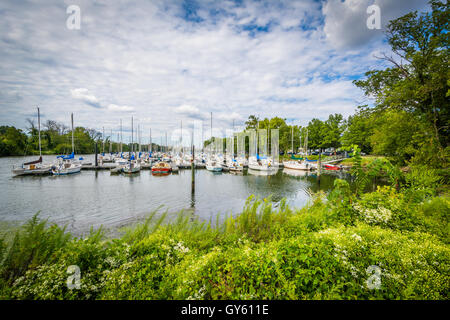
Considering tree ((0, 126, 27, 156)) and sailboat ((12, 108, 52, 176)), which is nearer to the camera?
sailboat ((12, 108, 52, 176))

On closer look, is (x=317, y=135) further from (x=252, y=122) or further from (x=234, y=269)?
(x=234, y=269)

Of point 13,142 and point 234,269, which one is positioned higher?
point 13,142

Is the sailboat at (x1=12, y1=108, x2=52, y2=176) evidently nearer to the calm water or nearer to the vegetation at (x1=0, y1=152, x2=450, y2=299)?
the calm water

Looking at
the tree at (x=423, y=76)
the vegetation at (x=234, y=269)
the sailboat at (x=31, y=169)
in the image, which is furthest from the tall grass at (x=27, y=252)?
the sailboat at (x=31, y=169)

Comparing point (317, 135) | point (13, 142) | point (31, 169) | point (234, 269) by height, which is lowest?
point (31, 169)

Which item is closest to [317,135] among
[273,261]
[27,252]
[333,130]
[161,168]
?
[333,130]

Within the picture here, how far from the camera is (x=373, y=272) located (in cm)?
294

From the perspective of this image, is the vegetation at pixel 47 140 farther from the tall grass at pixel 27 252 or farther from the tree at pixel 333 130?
the tree at pixel 333 130

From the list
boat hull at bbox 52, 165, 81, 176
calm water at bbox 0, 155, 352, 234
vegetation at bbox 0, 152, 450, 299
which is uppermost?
vegetation at bbox 0, 152, 450, 299

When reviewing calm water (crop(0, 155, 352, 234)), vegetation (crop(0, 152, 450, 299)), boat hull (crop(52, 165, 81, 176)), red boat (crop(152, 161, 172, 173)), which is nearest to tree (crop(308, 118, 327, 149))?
calm water (crop(0, 155, 352, 234))

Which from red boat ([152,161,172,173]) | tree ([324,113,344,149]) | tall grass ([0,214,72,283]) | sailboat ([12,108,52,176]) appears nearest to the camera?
tall grass ([0,214,72,283])

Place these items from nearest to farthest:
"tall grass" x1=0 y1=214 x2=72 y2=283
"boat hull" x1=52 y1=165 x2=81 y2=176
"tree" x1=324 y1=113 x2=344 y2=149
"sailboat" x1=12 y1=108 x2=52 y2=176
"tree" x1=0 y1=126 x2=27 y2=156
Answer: "tall grass" x1=0 y1=214 x2=72 y2=283 → "sailboat" x1=12 y1=108 x2=52 y2=176 → "boat hull" x1=52 y1=165 x2=81 y2=176 → "tree" x1=0 y1=126 x2=27 y2=156 → "tree" x1=324 y1=113 x2=344 y2=149
